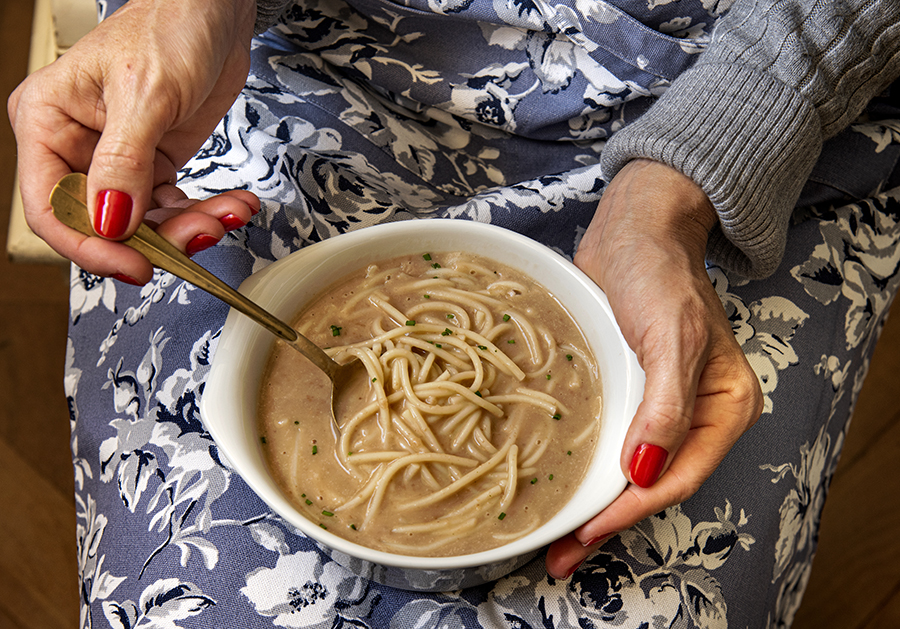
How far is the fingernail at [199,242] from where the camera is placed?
1.19m

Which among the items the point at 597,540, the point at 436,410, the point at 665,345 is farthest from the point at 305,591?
the point at 665,345

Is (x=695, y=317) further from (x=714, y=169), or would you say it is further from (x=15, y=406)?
(x=15, y=406)

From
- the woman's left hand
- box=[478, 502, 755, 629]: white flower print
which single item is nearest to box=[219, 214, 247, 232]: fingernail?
the woman's left hand

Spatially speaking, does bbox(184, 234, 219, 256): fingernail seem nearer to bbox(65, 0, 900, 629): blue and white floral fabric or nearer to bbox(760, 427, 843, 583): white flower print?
bbox(65, 0, 900, 629): blue and white floral fabric

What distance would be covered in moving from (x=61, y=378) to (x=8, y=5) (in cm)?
193

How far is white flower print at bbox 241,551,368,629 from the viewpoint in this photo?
1.18 meters

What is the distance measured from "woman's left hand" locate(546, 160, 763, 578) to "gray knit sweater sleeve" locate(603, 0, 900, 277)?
6 cm

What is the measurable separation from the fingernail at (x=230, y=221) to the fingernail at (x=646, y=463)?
2.59 feet

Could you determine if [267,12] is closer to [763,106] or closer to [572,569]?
[763,106]

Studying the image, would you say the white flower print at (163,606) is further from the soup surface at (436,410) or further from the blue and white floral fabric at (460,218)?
the soup surface at (436,410)

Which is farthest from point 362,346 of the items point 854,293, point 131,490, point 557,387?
point 854,293

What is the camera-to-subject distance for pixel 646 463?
1091 millimetres

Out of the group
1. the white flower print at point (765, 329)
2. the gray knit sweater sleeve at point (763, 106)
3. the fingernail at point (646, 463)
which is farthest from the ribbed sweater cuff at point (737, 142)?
the fingernail at point (646, 463)

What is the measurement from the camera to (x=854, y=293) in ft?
5.08
